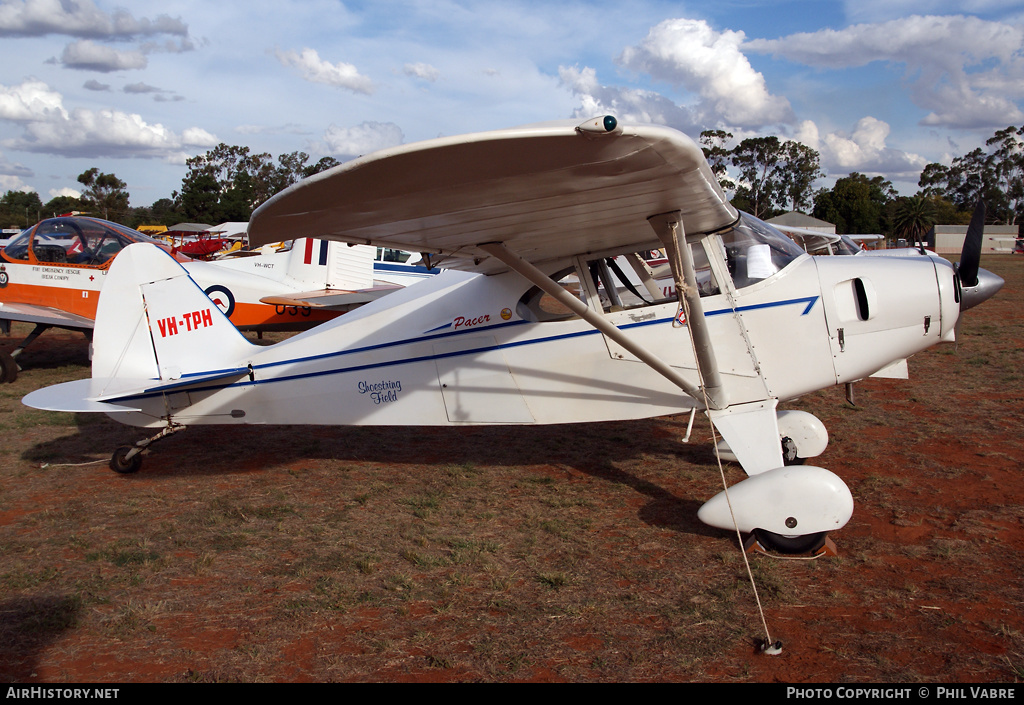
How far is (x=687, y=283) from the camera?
13.6 ft

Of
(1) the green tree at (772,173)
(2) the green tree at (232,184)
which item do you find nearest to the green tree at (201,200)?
(2) the green tree at (232,184)

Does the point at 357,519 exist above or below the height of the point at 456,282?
below

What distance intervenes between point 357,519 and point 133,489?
2.21m

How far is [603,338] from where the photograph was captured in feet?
16.1

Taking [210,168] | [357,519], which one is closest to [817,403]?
[357,519]

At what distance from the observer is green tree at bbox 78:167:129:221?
81188mm

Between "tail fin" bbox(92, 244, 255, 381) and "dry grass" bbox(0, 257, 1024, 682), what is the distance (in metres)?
1.04

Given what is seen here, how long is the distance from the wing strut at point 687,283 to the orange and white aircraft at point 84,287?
352 inches

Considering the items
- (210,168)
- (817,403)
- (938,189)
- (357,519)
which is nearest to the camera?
(357,519)

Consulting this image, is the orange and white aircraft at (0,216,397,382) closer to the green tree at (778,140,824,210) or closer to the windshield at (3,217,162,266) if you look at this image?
the windshield at (3,217,162,266)

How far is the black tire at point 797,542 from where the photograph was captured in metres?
3.94

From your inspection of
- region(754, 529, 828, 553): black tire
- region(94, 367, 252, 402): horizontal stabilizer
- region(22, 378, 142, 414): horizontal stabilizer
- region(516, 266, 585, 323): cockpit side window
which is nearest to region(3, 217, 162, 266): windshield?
region(22, 378, 142, 414): horizontal stabilizer

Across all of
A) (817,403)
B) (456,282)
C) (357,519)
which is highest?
(456,282)
